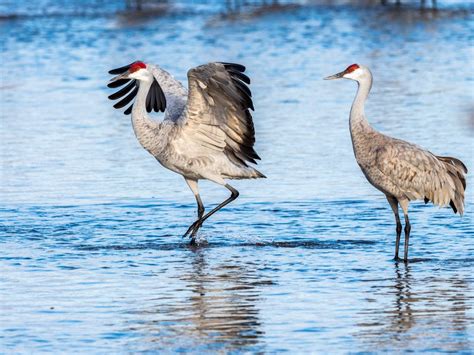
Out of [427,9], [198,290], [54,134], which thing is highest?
[198,290]

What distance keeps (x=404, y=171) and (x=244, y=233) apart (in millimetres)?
1449

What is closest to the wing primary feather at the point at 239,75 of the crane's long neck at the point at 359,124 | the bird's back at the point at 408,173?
the crane's long neck at the point at 359,124

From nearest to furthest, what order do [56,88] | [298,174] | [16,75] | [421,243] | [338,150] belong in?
1. [421,243]
2. [298,174]
3. [338,150]
4. [56,88]
5. [16,75]

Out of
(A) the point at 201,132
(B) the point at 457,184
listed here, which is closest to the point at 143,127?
(A) the point at 201,132

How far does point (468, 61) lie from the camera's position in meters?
20.4

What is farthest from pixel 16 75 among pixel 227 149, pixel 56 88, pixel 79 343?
pixel 79 343

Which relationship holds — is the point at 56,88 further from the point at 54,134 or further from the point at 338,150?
the point at 338,150

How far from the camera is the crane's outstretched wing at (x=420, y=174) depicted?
908 centimetres

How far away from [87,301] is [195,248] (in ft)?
6.39

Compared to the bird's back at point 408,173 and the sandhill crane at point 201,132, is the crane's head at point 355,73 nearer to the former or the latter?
the bird's back at point 408,173

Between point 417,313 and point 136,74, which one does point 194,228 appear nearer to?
point 136,74

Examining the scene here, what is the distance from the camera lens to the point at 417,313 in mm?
7422

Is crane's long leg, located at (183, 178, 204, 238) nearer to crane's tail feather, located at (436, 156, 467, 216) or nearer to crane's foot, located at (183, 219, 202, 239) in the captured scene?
crane's foot, located at (183, 219, 202, 239)

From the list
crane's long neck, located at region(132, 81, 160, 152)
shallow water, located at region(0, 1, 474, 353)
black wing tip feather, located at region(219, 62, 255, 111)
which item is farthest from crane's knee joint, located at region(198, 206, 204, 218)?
black wing tip feather, located at region(219, 62, 255, 111)
